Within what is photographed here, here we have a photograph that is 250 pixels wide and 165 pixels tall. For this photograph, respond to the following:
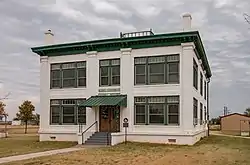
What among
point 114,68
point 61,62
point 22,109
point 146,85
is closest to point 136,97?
point 146,85

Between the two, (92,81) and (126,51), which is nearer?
(126,51)

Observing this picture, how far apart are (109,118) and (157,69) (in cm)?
541

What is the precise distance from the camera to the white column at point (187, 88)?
26.5 m

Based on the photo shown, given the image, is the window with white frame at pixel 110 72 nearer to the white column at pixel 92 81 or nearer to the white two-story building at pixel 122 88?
the white two-story building at pixel 122 88

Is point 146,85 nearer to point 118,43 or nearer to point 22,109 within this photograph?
point 118,43

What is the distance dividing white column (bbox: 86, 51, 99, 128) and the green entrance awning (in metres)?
0.88

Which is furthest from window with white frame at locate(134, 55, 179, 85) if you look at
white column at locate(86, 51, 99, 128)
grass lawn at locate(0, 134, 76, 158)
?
grass lawn at locate(0, 134, 76, 158)

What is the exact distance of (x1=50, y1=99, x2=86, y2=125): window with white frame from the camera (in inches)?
1195

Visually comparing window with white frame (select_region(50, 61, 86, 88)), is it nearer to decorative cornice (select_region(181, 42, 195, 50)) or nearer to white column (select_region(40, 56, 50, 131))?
white column (select_region(40, 56, 50, 131))

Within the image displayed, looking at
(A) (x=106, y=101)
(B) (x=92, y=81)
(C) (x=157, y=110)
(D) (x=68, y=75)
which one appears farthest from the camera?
(D) (x=68, y=75)

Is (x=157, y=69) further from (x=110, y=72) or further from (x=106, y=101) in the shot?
(x=106, y=101)

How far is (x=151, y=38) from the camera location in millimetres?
27562

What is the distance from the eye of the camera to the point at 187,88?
87.6 ft

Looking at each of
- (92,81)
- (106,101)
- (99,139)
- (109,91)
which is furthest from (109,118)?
(92,81)
